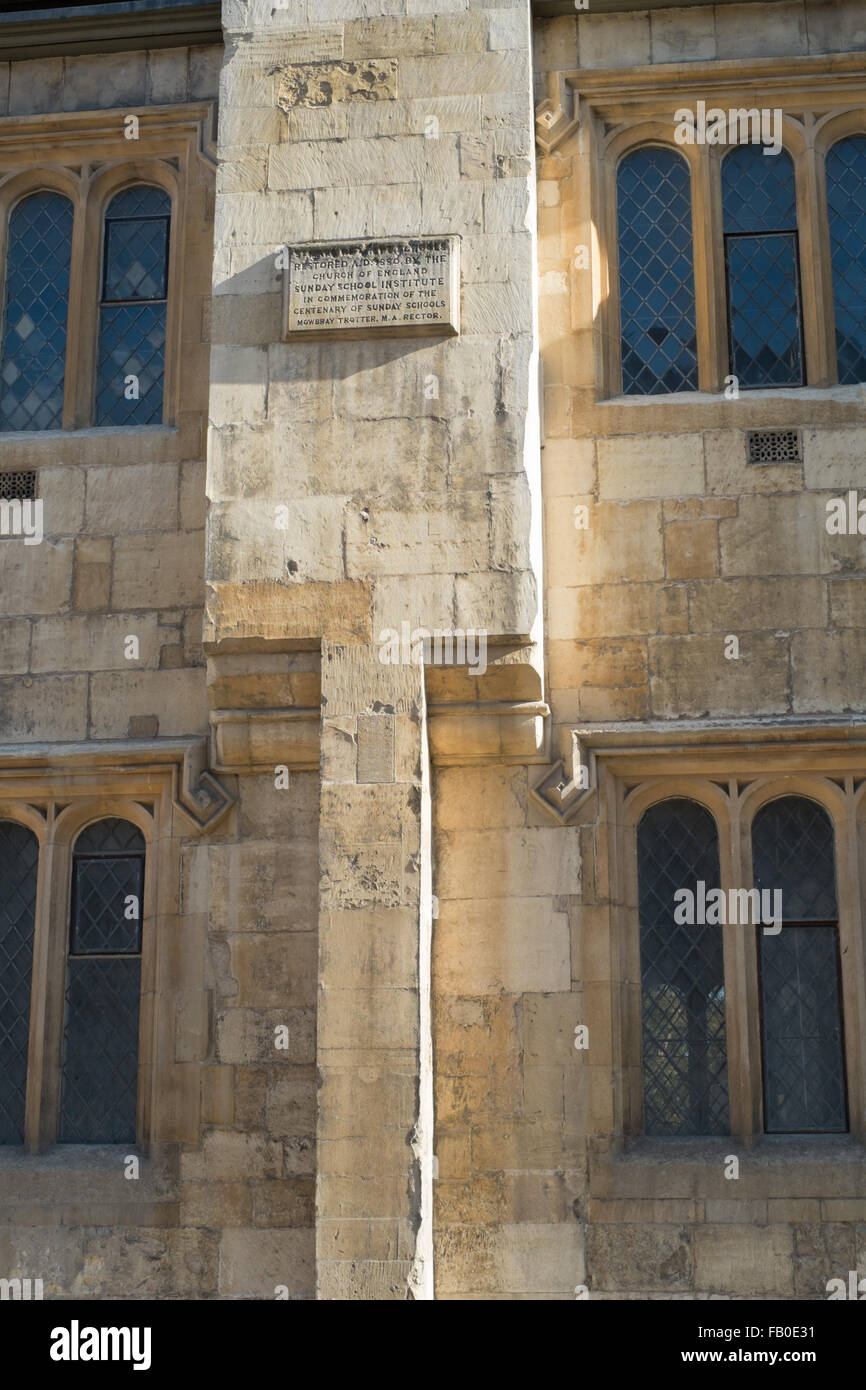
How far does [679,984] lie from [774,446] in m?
2.86

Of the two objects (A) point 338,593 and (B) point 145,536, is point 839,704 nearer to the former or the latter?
(A) point 338,593

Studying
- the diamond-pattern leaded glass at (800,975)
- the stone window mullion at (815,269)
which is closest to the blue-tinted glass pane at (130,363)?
the stone window mullion at (815,269)

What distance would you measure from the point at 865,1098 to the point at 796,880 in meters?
1.12

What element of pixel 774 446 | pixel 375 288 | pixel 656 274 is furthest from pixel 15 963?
pixel 656 274

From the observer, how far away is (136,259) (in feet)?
34.1

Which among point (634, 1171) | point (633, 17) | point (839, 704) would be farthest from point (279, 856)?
point (633, 17)

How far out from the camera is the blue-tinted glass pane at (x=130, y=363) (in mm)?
10141

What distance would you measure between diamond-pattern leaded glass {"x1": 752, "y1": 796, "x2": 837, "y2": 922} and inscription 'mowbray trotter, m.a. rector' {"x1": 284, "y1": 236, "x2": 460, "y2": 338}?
2961 millimetres

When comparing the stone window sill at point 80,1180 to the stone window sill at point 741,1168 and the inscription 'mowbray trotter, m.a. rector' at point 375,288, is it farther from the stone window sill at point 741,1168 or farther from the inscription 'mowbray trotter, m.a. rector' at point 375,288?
the inscription 'mowbray trotter, m.a. rector' at point 375,288

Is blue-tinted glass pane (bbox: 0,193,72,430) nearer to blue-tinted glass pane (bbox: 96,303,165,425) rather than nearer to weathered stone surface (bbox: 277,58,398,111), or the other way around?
blue-tinted glass pane (bbox: 96,303,165,425)

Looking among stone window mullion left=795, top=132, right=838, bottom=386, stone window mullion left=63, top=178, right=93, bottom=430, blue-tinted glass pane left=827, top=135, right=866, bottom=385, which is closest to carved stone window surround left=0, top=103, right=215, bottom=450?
stone window mullion left=63, top=178, right=93, bottom=430

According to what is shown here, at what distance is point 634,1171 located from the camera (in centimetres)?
869

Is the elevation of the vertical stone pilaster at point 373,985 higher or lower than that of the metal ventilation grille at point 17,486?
lower

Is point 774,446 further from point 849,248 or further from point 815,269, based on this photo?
point 849,248
